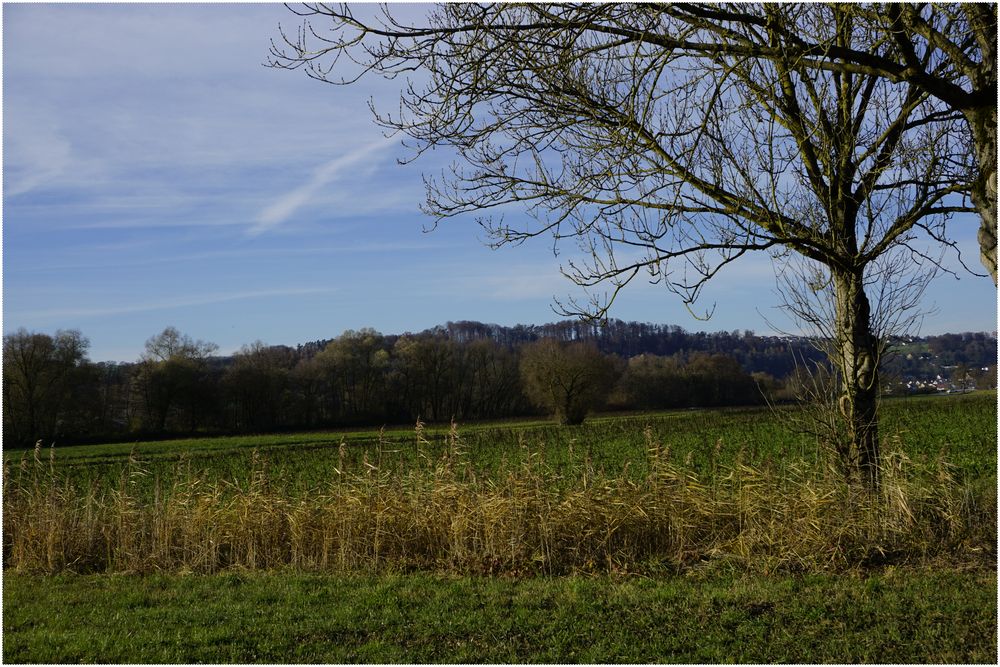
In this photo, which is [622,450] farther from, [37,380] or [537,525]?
[37,380]

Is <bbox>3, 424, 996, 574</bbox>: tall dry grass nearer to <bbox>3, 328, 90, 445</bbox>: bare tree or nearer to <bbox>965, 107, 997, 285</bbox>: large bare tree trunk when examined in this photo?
<bbox>965, 107, 997, 285</bbox>: large bare tree trunk

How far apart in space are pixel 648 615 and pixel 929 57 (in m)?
6.53

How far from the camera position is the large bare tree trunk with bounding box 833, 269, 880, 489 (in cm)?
796

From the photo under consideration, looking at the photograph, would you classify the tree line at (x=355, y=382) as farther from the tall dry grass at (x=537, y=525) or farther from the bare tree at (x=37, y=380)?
the tall dry grass at (x=537, y=525)

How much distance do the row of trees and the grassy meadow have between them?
Result: 35626 mm

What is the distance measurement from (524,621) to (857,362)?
4.80 m

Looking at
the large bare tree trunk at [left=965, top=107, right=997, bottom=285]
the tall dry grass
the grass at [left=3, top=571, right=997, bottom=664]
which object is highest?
the large bare tree trunk at [left=965, top=107, right=997, bottom=285]

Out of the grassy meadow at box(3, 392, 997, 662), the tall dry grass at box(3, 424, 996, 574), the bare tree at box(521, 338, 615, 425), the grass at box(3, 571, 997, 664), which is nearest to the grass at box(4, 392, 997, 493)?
the tall dry grass at box(3, 424, 996, 574)

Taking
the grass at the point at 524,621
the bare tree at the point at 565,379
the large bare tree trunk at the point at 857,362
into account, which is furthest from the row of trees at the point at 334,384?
the grass at the point at 524,621

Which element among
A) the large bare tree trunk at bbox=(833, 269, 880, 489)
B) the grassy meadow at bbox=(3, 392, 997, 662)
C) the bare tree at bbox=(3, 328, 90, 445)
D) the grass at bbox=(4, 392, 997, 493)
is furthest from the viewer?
the bare tree at bbox=(3, 328, 90, 445)

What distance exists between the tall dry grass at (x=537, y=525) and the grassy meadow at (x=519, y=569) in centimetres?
2

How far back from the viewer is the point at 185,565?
25.8 ft

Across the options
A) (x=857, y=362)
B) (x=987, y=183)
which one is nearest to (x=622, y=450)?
(x=857, y=362)

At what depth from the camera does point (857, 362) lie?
8055 millimetres
